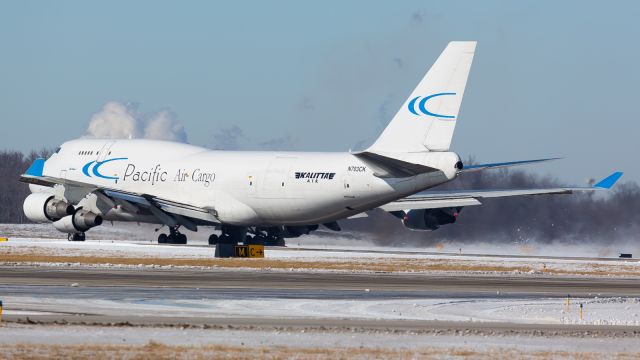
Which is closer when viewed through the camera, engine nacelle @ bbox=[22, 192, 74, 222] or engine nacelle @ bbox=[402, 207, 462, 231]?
engine nacelle @ bbox=[22, 192, 74, 222]

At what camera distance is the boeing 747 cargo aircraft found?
53.9 m

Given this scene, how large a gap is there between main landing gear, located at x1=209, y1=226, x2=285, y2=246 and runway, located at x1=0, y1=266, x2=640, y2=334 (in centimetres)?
2251

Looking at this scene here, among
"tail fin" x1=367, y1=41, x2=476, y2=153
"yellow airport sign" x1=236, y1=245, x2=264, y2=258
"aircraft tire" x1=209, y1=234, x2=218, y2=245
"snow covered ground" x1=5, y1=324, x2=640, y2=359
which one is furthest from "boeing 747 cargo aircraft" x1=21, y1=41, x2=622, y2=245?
"snow covered ground" x1=5, y1=324, x2=640, y2=359

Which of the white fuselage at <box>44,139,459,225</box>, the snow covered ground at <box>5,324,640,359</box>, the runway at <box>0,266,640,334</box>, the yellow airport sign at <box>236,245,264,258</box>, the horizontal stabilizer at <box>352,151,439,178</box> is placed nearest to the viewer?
the snow covered ground at <box>5,324,640,359</box>

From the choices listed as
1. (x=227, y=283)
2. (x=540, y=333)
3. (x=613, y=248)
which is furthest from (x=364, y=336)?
(x=613, y=248)

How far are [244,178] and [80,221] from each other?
9.04 metres

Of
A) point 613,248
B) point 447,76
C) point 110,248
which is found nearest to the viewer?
point 447,76

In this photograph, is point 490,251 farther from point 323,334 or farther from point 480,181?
point 323,334

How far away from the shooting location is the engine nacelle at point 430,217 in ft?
Answer: 218

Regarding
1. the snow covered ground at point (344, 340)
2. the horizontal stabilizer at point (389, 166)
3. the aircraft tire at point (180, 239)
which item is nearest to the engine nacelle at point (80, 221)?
the aircraft tire at point (180, 239)

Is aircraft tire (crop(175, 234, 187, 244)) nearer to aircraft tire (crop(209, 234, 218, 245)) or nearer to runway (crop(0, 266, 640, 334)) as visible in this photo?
aircraft tire (crop(209, 234, 218, 245))

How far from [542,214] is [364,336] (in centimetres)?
5221

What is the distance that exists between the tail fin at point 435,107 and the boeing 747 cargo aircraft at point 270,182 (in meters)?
0.04

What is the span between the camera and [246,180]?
63.3 metres
